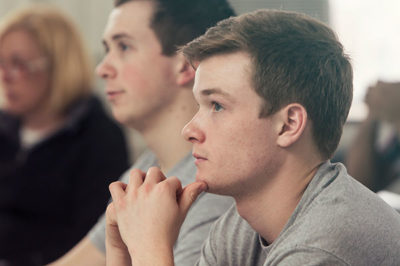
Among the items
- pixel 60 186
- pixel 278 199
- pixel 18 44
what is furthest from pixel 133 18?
pixel 18 44

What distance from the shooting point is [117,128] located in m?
1.82

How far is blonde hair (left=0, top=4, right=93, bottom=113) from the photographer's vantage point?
1.87 meters

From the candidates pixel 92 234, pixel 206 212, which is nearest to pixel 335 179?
pixel 206 212

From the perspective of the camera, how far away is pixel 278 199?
67cm

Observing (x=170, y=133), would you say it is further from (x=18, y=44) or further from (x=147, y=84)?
(x=18, y=44)

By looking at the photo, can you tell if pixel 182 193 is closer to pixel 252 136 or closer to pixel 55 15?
pixel 252 136

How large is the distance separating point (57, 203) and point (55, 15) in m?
0.56

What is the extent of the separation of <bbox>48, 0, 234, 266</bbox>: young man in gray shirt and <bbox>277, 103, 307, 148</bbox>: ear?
272mm

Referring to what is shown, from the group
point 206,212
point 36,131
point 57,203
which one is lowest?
point 57,203

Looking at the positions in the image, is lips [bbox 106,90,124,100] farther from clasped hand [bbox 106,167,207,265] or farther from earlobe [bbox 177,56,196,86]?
clasped hand [bbox 106,167,207,265]

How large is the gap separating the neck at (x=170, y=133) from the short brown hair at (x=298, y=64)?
0.93ft

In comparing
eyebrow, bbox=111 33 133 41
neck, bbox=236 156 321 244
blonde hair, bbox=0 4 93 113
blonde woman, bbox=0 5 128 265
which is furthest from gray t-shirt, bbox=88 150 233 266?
blonde hair, bbox=0 4 93 113

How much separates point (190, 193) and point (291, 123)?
134 millimetres

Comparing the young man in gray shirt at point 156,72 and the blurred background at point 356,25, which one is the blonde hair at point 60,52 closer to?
the blurred background at point 356,25
